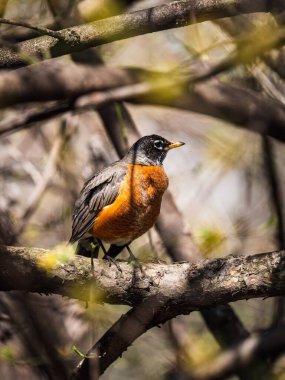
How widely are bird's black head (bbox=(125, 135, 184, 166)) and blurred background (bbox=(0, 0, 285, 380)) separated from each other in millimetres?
226

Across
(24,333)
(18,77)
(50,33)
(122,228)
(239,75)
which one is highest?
(50,33)

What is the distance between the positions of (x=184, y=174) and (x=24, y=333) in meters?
2.58

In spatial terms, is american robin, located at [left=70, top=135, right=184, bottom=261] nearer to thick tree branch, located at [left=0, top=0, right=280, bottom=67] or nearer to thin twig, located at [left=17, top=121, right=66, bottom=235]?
thin twig, located at [left=17, top=121, right=66, bottom=235]

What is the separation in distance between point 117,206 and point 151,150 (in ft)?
3.32

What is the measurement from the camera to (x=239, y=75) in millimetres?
5539

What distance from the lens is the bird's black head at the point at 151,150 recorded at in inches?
229

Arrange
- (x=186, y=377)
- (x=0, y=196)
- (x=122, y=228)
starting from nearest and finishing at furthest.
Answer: (x=186, y=377) → (x=122, y=228) → (x=0, y=196)

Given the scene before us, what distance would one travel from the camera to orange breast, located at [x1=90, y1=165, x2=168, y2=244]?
16.8 ft

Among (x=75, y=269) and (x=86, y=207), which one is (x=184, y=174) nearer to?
(x=86, y=207)

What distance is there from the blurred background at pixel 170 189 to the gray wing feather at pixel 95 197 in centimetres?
38

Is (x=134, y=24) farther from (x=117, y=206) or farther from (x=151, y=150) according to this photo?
(x=151, y=150)

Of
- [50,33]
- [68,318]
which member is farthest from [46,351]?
[68,318]

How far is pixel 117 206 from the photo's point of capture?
5152 millimetres

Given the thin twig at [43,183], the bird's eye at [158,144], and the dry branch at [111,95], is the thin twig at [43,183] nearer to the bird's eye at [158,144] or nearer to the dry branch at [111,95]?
the dry branch at [111,95]
